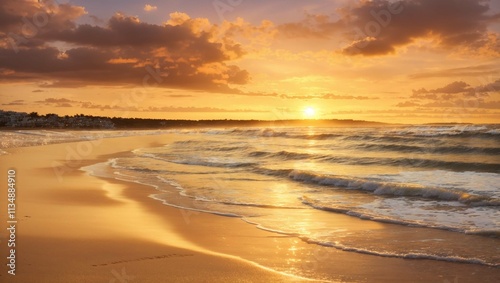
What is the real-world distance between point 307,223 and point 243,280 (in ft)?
14.0

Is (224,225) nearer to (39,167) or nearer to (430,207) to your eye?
(430,207)

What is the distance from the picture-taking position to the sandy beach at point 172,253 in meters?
6.45

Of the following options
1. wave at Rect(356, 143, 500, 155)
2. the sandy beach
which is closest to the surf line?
the sandy beach

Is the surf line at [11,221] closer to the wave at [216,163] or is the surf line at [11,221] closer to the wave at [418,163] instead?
the wave at [216,163]

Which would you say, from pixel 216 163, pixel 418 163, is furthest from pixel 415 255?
A: pixel 216 163

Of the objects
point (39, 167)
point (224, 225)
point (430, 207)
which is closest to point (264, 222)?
point (224, 225)

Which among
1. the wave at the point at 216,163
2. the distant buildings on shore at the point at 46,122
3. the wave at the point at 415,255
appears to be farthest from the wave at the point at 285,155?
the distant buildings on shore at the point at 46,122

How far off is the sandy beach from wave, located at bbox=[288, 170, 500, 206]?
4270 mm

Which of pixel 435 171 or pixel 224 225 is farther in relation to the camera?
pixel 435 171

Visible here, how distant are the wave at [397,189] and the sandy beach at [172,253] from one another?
427cm

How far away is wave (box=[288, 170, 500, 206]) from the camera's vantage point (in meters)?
13.0

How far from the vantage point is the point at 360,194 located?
1507cm

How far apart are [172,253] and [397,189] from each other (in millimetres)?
9621

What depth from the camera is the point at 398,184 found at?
15.6 metres
